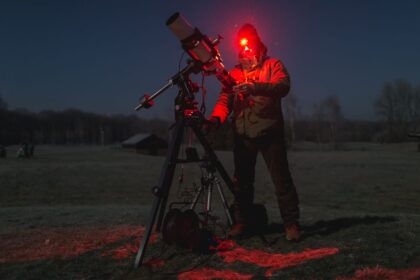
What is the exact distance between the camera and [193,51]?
4605 millimetres

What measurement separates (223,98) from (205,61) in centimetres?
85

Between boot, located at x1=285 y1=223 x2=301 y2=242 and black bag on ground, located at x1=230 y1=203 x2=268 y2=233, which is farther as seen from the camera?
black bag on ground, located at x1=230 y1=203 x2=268 y2=233

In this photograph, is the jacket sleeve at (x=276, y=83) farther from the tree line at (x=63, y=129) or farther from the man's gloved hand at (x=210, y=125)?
the tree line at (x=63, y=129)

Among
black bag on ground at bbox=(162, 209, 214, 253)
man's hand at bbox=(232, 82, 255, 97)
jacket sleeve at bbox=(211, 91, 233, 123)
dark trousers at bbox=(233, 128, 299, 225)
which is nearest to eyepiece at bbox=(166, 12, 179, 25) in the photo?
man's hand at bbox=(232, 82, 255, 97)

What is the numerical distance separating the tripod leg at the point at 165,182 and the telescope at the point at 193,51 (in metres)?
0.52

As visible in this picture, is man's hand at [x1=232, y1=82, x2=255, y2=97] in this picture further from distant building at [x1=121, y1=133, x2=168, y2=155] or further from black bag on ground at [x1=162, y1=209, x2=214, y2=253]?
distant building at [x1=121, y1=133, x2=168, y2=155]

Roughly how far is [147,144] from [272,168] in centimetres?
5364

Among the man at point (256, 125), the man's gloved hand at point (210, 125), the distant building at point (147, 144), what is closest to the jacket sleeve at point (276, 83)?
the man at point (256, 125)

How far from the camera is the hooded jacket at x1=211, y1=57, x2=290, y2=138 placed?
4.92m

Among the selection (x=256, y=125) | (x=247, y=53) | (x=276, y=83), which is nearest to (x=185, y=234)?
(x=256, y=125)

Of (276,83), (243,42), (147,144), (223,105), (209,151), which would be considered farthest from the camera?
(147,144)

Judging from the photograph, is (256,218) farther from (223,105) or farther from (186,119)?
(186,119)

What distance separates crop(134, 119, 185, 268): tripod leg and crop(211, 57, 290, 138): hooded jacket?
0.86 m

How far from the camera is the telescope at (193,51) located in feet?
14.7
